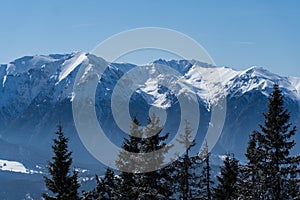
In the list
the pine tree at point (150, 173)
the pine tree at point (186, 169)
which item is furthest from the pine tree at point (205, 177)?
the pine tree at point (150, 173)

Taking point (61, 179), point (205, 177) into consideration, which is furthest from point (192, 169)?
point (61, 179)

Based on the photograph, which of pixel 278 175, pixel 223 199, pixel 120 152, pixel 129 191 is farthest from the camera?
pixel 223 199

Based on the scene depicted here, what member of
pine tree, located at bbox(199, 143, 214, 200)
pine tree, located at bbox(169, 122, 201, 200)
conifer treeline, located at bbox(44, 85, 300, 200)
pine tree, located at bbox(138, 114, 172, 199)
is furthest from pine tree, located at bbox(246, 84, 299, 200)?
pine tree, located at bbox(199, 143, 214, 200)

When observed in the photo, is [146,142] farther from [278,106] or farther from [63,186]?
[278,106]

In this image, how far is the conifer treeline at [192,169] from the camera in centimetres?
2994

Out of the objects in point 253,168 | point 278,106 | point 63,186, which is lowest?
point 63,186

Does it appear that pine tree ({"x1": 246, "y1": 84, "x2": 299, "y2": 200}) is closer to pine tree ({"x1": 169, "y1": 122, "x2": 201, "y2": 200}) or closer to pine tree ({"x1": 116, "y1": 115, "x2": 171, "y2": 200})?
pine tree ({"x1": 169, "y1": 122, "x2": 201, "y2": 200})

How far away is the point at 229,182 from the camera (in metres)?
43.9

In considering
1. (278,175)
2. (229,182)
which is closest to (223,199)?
(229,182)

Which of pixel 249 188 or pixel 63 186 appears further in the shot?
pixel 63 186

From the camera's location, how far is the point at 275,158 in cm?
3066

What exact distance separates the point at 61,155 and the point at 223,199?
15084mm

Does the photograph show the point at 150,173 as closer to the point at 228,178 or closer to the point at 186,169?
the point at 186,169

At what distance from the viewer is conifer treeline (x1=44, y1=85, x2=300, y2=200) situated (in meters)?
29.9
